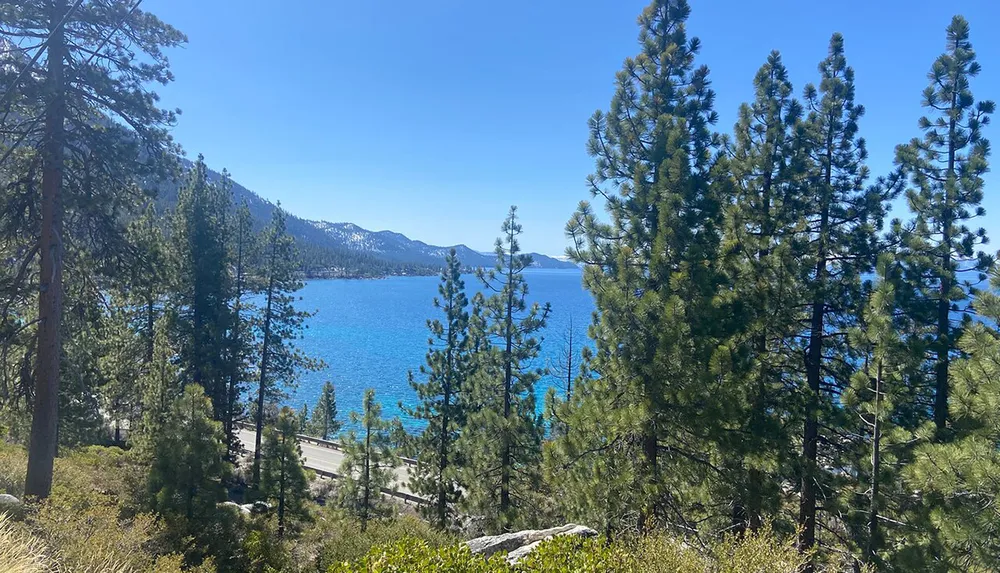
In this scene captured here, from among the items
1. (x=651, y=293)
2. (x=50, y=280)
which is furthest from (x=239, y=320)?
(x=651, y=293)

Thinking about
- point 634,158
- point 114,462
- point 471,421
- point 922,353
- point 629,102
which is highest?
point 629,102

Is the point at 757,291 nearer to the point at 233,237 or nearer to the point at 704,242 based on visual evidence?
the point at 704,242

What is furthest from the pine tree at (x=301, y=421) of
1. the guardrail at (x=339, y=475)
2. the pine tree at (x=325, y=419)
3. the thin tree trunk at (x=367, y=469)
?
the thin tree trunk at (x=367, y=469)

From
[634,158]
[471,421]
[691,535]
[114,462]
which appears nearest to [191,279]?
[114,462]

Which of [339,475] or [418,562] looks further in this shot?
[339,475]

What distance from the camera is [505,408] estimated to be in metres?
13.7

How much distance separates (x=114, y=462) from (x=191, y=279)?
6524mm

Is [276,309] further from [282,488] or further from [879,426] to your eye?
[879,426]

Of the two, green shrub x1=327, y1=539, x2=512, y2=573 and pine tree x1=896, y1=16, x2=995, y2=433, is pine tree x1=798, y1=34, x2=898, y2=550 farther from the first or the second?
green shrub x1=327, y1=539, x2=512, y2=573

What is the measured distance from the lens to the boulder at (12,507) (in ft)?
22.0

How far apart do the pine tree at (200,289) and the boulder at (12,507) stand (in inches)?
439

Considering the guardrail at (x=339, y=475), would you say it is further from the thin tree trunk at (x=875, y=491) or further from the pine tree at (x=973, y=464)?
the pine tree at (x=973, y=464)

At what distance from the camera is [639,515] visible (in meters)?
7.66

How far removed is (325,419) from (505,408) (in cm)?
3028
